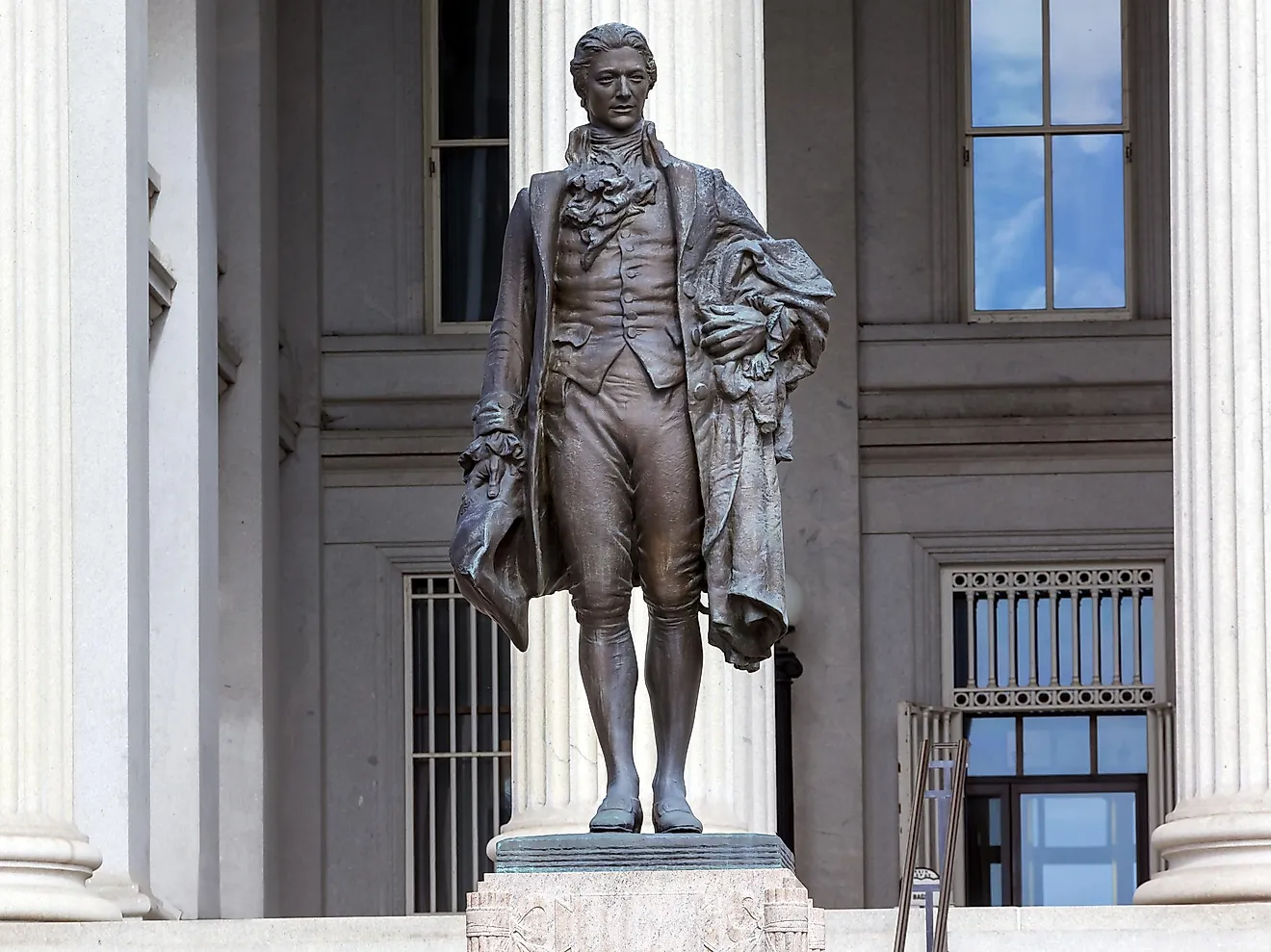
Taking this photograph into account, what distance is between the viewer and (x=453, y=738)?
72.6 feet

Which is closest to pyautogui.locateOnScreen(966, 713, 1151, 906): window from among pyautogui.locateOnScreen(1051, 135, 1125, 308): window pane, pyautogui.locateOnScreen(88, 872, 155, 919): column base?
pyautogui.locateOnScreen(1051, 135, 1125, 308): window pane

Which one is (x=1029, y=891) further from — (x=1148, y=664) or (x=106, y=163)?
(x=106, y=163)

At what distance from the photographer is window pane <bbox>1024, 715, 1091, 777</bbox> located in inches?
851

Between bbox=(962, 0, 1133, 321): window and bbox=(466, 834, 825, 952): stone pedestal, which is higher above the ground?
bbox=(962, 0, 1133, 321): window

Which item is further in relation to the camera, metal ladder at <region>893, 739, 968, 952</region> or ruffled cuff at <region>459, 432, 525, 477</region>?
metal ladder at <region>893, 739, 968, 952</region>

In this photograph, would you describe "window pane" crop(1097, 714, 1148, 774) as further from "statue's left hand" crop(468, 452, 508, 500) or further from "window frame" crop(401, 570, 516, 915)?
"statue's left hand" crop(468, 452, 508, 500)

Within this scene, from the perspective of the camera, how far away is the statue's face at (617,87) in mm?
8680

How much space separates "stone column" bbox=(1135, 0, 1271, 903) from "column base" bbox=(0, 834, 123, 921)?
15.8ft

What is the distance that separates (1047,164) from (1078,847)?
5.16 m

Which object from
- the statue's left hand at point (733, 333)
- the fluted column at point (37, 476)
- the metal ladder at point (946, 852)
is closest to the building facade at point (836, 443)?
the fluted column at point (37, 476)

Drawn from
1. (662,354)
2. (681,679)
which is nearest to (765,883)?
(681,679)

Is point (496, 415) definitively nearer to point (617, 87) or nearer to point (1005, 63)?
point (617, 87)

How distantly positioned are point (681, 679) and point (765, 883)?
90cm

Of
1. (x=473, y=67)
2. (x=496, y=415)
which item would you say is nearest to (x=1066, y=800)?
(x=473, y=67)
